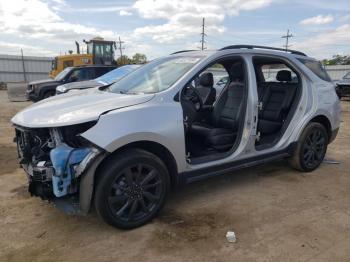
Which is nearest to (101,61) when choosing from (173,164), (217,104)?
(217,104)

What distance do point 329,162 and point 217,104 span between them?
2332mm

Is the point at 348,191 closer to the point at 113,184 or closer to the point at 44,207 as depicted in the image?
the point at 113,184

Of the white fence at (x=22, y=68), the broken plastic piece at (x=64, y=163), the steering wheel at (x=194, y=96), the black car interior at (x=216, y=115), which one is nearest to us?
the broken plastic piece at (x=64, y=163)

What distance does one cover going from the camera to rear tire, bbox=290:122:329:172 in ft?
16.0

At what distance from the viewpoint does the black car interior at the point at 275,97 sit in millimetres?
4832

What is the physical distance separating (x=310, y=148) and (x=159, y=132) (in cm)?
285

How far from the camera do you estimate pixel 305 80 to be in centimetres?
480

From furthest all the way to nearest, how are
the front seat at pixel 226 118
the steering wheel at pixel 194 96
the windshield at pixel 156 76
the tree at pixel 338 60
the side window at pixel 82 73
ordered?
the tree at pixel 338 60 < the side window at pixel 82 73 < the steering wheel at pixel 194 96 < the front seat at pixel 226 118 < the windshield at pixel 156 76

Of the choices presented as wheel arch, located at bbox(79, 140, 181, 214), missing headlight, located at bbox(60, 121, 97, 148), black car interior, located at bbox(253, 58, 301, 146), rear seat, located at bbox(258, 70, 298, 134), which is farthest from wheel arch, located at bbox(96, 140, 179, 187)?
rear seat, located at bbox(258, 70, 298, 134)

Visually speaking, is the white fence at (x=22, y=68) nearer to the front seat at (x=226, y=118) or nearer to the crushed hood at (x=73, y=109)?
the front seat at (x=226, y=118)

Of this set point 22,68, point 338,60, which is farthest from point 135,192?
point 338,60

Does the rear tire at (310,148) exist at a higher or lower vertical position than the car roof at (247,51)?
lower

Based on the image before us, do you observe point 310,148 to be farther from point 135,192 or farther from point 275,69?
point 135,192

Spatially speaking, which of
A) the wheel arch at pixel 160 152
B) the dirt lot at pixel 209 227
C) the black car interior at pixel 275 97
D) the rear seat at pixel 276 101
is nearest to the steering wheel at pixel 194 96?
the black car interior at pixel 275 97
